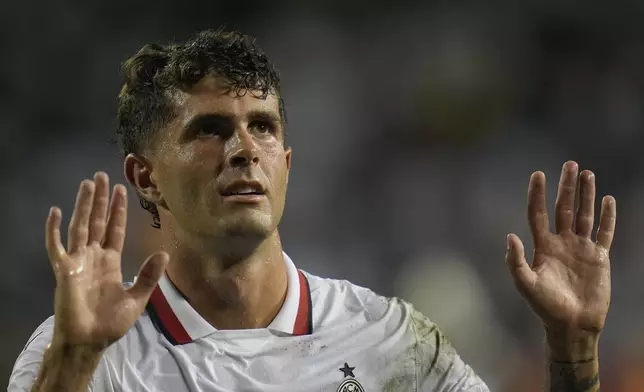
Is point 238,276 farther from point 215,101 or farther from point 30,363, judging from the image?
point 30,363

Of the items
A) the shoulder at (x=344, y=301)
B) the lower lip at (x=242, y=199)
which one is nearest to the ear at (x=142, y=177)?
the lower lip at (x=242, y=199)

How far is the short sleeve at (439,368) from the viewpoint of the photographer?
10.2 ft

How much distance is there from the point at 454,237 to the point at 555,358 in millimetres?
3294

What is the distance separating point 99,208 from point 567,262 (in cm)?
149

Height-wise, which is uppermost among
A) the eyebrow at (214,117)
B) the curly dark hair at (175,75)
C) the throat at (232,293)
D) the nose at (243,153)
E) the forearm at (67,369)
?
the curly dark hair at (175,75)

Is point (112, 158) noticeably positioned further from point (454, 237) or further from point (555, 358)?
point (555, 358)

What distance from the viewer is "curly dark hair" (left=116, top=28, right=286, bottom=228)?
3053 millimetres

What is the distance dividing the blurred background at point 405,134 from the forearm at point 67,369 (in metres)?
3.07

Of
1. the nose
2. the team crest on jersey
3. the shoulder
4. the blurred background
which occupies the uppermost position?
the blurred background

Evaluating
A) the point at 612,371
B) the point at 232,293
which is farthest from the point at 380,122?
the point at 232,293

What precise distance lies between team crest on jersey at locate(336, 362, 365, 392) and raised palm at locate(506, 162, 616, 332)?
0.67 m

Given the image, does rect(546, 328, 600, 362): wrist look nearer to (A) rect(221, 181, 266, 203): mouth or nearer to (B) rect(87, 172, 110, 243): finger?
(A) rect(221, 181, 266, 203): mouth

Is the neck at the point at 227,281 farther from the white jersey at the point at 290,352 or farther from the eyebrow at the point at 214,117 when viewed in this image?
the eyebrow at the point at 214,117

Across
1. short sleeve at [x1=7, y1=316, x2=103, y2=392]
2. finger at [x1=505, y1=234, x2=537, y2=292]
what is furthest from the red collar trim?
finger at [x1=505, y1=234, x2=537, y2=292]
